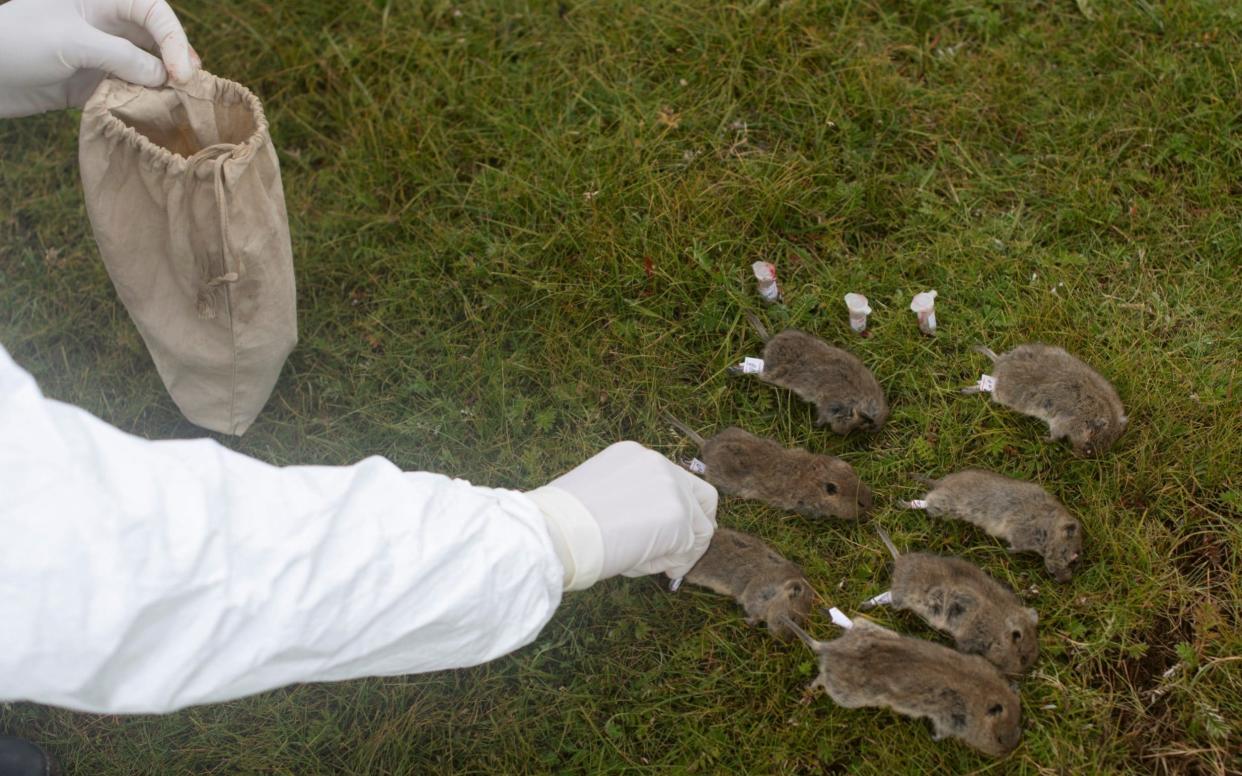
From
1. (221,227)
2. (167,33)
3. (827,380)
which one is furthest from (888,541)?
(167,33)

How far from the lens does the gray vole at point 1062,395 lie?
4.23 meters

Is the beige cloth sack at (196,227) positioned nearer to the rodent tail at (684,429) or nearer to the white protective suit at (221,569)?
the white protective suit at (221,569)

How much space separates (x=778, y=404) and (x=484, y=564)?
88.8 inches

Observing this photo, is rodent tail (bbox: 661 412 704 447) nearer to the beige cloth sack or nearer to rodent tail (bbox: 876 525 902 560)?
rodent tail (bbox: 876 525 902 560)

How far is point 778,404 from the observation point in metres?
4.64

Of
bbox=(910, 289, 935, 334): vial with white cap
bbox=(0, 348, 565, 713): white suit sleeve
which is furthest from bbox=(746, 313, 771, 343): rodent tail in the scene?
bbox=(0, 348, 565, 713): white suit sleeve

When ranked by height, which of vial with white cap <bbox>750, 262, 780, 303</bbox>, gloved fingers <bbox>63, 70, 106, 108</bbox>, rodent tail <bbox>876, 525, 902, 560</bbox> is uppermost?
gloved fingers <bbox>63, 70, 106, 108</bbox>

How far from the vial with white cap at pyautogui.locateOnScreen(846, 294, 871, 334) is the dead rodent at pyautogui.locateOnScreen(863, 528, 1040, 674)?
1.21 m

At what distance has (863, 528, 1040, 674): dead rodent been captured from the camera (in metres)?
3.99

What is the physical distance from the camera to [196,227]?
12.7 feet

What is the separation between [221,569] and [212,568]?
0.02 m

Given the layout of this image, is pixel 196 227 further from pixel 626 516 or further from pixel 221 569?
pixel 626 516

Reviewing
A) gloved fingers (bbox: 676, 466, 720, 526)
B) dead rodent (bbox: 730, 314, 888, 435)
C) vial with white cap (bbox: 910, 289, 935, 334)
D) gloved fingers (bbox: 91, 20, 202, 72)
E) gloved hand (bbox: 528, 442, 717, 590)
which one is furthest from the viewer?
vial with white cap (bbox: 910, 289, 935, 334)

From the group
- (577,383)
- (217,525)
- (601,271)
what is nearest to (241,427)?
(577,383)
